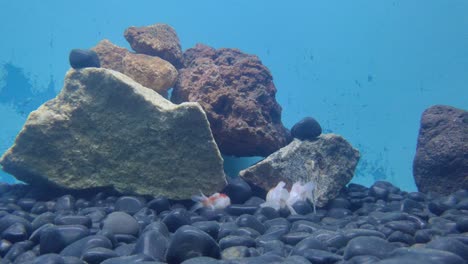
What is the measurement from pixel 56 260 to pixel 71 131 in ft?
12.2

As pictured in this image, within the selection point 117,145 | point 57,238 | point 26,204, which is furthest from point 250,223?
point 26,204

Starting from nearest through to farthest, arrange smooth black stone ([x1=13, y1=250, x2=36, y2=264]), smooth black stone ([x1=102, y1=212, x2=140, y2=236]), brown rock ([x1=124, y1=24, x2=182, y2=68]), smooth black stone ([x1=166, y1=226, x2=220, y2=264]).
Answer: smooth black stone ([x1=166, y1=226, x2=220, y2=264]) < smooth black stone ([x1=13, y1=250, x2=36, y2=264]) < smooth black stone ([x1=102, y1=212, x2=140, y2=236]) < brown rock ([x1=124, y1=24, x2=182, y2=68])

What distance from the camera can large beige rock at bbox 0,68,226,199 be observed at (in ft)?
19.8

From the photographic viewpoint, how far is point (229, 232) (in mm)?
4062

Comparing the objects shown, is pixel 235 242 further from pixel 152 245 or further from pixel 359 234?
pixel 359 234

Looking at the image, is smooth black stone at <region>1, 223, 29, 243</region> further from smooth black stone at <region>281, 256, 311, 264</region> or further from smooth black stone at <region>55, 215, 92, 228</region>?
smooth black stone at <region>281, 256, 311, 264</region>

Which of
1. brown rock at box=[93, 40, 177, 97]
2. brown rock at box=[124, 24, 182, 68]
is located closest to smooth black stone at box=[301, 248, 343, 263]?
brown rock at box=[93, 40, 177, 97]

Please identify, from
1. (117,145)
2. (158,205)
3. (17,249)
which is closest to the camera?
(17,249)

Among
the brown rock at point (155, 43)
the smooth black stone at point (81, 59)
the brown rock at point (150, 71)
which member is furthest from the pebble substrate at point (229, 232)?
the brown rock at point (155, 43)

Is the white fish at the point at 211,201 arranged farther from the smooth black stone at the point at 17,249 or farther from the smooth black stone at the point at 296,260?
the smooth black stone at the point at 296,260

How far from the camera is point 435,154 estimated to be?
24.3ft

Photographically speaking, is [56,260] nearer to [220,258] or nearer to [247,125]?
[220,258]

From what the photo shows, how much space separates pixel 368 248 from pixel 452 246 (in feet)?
2.23

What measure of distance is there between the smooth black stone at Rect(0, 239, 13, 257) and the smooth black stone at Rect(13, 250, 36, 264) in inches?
12.1
